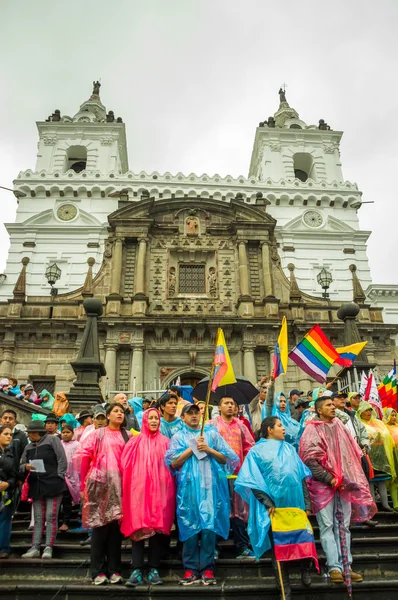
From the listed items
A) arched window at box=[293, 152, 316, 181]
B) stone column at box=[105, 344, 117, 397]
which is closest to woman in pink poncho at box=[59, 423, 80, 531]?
stone column at box=[105, 344, 117, 397]

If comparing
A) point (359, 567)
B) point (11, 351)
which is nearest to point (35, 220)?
point (11, 351)

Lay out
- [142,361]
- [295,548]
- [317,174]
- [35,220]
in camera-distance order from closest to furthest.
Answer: [295,548]
[142,361]
[35,220]
[317,174]

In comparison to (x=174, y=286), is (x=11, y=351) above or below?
below

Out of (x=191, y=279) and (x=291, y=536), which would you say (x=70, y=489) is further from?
(x=191, y=279)

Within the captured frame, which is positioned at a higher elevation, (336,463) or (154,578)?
(336,463)

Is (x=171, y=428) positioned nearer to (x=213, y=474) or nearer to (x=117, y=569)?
(x=213, y=474)

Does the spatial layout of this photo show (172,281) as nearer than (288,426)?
No

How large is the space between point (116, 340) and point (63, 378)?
251 cm

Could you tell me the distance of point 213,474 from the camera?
5301 mm

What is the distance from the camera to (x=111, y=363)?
18000 millimetres

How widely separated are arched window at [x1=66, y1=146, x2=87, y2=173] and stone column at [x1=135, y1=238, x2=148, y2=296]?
13475 millimetres

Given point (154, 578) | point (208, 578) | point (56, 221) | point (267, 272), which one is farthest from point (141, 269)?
point (208, 578)

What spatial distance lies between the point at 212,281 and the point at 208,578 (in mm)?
16624

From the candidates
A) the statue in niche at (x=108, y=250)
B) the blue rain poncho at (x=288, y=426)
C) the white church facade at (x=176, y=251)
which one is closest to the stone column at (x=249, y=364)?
the white church facade at (x=176, y=251)
